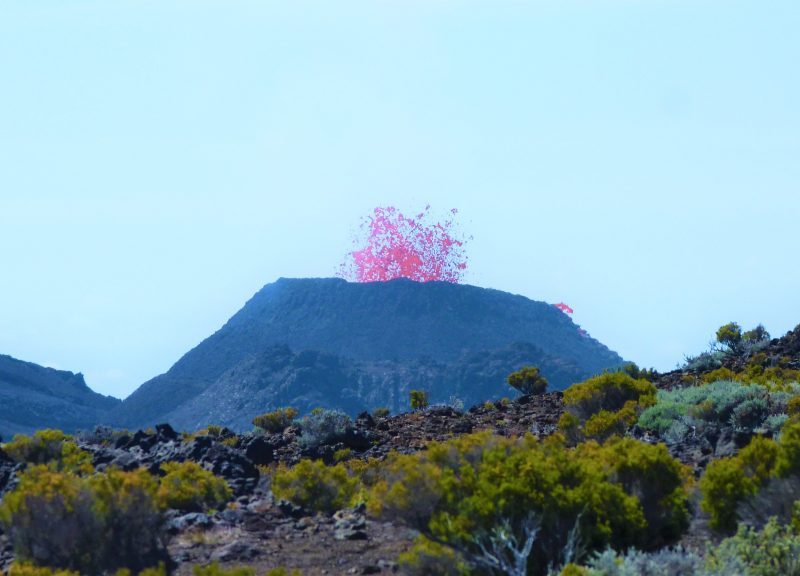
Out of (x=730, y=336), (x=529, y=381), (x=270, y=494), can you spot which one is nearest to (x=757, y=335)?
(x=730, y=336)

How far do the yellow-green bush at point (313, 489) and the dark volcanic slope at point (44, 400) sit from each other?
101796 millimetres

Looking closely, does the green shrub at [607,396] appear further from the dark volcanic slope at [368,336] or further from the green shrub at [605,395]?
the dark volcanic slope at [368,336]

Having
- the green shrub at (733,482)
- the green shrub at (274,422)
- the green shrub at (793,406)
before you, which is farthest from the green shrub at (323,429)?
the green shrub at (733,482)

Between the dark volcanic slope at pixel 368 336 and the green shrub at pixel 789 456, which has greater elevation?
the dark volcanic slope at pixel 368 336

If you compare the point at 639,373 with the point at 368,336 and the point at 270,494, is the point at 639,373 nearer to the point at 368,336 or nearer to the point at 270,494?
the point at 270,494

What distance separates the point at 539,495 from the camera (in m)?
11.7

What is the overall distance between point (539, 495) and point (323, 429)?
1690 centimetres

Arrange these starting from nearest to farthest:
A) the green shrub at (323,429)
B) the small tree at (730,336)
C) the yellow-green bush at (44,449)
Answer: the yellow-green bush at (44,449)
the green shrub at (323,429)
the small tree at (730,336)

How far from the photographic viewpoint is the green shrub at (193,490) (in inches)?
665

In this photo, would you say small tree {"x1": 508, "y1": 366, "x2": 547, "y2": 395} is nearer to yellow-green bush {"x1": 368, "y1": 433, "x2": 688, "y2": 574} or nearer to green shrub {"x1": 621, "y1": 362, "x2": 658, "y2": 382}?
green shrub {"x1": 621, "y1": 362, "x2": 658, "y2": 382}

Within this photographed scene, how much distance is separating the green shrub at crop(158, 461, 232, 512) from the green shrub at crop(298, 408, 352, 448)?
947cm

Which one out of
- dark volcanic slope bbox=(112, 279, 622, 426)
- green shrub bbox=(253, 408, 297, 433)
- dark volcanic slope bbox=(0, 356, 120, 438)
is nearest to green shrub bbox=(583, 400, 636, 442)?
green shrub bbox=(253, 408, 297, 433)

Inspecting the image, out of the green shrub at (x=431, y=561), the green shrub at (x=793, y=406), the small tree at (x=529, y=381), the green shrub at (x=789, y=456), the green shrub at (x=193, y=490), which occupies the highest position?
the small tree at (x=529, y=381)

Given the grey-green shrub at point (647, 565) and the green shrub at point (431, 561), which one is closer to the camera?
the grey-green shrub at point (647, 565)
